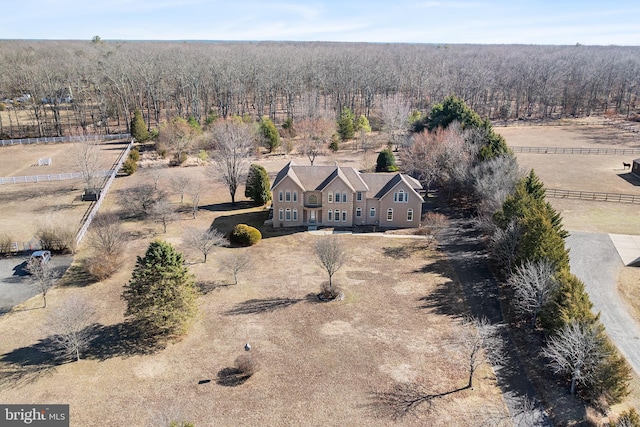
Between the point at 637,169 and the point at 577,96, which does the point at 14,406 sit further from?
the point at 577,96

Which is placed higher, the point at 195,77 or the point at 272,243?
the point at 195,77

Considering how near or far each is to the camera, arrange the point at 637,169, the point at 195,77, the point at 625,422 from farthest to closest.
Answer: the point at 195,77
the point at 637,169
the point at 625,422

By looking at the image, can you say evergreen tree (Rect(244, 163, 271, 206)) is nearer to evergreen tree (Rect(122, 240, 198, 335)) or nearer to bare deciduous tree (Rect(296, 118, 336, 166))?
bare deciduous tree (Rect(296, 118, 336, 166))

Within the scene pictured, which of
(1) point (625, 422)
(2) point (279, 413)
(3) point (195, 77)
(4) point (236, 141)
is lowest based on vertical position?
(2) point (279, 413)

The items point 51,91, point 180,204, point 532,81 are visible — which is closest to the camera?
point 180,204

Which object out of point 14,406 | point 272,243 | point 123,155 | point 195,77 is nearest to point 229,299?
point 272,243

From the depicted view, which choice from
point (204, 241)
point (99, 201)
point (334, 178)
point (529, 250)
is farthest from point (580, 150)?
point (99, 201)

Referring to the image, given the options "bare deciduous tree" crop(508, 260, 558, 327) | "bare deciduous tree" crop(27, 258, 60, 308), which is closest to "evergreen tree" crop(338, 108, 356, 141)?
"bare deciduous tree" crop(508, 260, 558, 327)

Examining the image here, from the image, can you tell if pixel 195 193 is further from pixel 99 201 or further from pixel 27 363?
pixel 27 363
